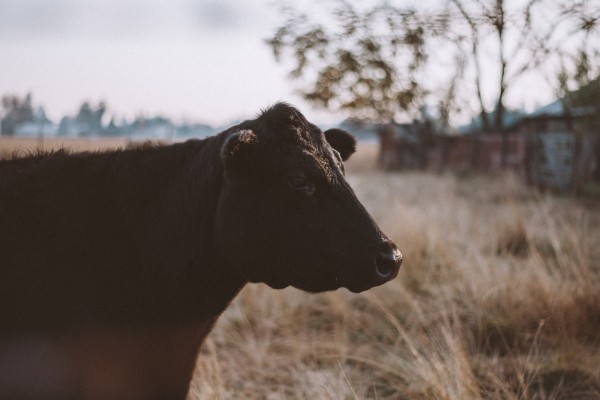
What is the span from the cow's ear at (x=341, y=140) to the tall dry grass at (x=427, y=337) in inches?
47.2

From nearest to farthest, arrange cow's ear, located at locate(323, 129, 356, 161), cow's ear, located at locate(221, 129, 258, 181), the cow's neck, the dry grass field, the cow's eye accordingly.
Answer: cow's ear, located at locate(221, 129, 258, 181), the cow's eye, the cow's neck, cow's ear, located at locate(323, 129, 356, 161), the dry grass field

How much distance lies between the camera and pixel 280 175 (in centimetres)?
222

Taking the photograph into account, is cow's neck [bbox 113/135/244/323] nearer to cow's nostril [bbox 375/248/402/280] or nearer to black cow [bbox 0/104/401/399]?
black cow [bbox 0/104/401/399]

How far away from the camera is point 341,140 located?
293 cm

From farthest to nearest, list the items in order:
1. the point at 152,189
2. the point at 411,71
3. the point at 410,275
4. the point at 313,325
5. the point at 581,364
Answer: the point at 411,71 → the point at 410,275 → the point at 313,325 → the point at 581,364 → the point at 152,189

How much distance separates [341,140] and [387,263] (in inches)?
39.2

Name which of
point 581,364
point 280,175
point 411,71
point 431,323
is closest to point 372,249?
point 280,175

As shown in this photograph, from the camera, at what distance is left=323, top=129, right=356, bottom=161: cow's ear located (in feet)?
9.46

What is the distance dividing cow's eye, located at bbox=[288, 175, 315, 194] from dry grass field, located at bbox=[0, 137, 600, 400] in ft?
3.19

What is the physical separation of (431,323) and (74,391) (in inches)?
123

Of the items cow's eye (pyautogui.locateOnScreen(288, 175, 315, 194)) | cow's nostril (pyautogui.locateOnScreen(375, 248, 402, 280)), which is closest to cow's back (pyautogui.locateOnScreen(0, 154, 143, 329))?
cow's eye (pyautogui.locateOnScreen(288, 175, 315, 194))

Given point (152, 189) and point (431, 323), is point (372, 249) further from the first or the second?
point (431, 323)

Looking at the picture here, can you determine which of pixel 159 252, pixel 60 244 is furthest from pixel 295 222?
pixel 60 244

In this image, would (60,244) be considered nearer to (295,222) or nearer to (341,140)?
(295,222)
